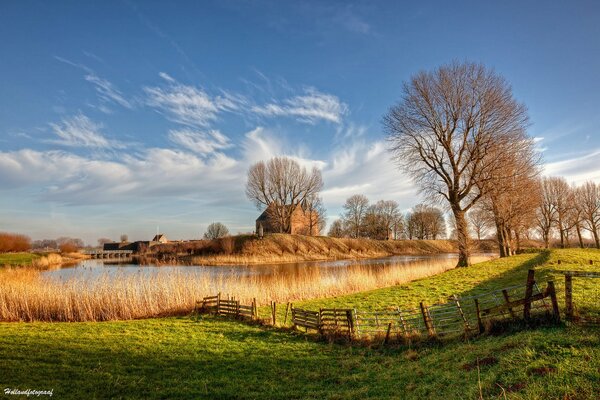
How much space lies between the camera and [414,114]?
88.2ft

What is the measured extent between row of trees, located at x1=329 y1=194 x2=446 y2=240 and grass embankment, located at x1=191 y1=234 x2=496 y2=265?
12767 mm

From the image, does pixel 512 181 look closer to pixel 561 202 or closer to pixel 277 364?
pixel 277 364

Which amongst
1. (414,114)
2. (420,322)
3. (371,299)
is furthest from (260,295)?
(414,114)

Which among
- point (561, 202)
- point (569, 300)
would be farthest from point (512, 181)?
point (561, 202)

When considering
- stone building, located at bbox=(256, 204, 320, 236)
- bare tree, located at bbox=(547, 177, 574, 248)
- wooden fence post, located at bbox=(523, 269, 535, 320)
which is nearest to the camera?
wooden fence post, located at bbox=(523, 269, 535, 320)

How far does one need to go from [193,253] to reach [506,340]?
5190 cm

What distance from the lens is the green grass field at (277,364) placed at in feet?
19.4

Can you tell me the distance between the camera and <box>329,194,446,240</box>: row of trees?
86750 mm

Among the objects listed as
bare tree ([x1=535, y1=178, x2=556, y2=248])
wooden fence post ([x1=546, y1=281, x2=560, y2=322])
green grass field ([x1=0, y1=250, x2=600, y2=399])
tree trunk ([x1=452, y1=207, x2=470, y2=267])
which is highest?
bare tree ([x1=535, y1=178, x2=556, y2=248])

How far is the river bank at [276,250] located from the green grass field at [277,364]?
3316 cm

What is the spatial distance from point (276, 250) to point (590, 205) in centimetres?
4613

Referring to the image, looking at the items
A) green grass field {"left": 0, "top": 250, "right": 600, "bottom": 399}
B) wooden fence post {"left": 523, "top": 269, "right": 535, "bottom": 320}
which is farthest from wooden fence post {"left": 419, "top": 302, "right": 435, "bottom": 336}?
wooden fence post {"left": 523, "top": 269, "right": 535, "bottom": 320}

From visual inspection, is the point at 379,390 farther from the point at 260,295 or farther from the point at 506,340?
the point at 260,295

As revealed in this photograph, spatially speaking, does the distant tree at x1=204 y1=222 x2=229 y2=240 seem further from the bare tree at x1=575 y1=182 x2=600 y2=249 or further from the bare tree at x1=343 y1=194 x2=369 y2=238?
the bare tree at x1=575 y1=182 x2=600 y2=249
